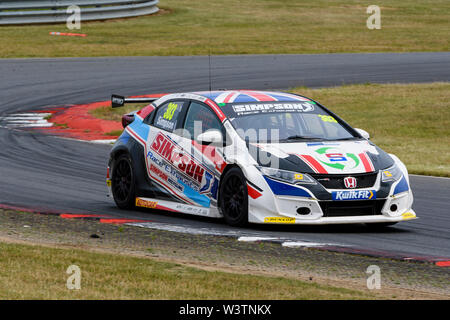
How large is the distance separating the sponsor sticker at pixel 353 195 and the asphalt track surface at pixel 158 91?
419 mm

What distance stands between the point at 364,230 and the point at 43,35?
29268 millimetres

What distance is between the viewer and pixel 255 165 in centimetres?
987

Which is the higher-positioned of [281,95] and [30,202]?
[281,95]

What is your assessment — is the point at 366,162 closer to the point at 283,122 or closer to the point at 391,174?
the point at 391,174

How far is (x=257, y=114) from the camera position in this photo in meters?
10.8

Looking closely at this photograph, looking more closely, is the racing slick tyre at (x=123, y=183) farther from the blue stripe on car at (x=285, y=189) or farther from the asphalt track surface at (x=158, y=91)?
the blue stripe on car at (x=285, y=189)

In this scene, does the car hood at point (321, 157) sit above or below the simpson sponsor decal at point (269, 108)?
below

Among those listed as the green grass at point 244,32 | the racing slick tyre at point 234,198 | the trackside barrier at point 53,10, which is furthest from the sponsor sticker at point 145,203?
the trackside barrier at point 53,10

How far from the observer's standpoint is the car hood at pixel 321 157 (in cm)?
977

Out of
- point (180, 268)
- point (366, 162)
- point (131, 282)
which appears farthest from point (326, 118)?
point (131, 282)

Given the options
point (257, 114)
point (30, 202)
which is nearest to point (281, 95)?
point (257, 114)

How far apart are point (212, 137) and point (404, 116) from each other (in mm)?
11849

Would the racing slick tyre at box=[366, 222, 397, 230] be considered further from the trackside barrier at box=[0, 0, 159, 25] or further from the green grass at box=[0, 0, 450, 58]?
the trackside barrier at box=[0, 0, 159, 25]
